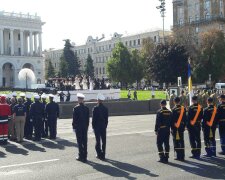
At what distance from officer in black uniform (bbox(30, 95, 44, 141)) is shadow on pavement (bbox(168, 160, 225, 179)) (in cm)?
731

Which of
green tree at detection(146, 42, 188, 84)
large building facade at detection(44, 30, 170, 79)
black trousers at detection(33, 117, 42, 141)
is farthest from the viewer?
large building facade at detection(44, 30, 170, 79)

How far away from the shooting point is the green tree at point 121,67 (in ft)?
282

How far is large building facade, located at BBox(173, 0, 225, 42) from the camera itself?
301 feet

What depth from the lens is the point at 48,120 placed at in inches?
688

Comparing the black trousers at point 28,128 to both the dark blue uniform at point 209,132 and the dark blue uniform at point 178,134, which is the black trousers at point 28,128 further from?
the dark blue uniform at point 209,132

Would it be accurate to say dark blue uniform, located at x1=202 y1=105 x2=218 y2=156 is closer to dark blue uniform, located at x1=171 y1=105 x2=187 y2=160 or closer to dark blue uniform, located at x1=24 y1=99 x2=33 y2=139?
dark blue uniform, located at x1=171 y1=105 x2=187 y2=160

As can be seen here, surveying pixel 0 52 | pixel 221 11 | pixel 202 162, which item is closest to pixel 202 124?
pixel 202 162

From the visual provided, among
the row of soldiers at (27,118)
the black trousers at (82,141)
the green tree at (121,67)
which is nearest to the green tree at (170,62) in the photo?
the green tree at (121,67)

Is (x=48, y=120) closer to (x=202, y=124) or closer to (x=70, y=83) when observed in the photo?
(x=202, y=124)

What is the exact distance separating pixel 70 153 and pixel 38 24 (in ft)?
334

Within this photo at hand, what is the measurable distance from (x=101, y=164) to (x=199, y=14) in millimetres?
91098

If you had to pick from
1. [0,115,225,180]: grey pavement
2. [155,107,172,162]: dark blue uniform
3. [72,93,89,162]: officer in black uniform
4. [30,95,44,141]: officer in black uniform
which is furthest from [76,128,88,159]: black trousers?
[30,95,44,141]: officer in black uniform

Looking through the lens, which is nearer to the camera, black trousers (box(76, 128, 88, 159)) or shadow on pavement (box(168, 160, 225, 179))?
shadow on pavement (box(168, 160, 225, 179))

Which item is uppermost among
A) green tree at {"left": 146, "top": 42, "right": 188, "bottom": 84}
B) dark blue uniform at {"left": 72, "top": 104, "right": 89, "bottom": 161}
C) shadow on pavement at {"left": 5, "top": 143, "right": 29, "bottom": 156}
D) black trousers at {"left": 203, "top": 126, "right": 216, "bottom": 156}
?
green tree at {"left": 146, "top": 42, "right": 188, "bottom": 84}
